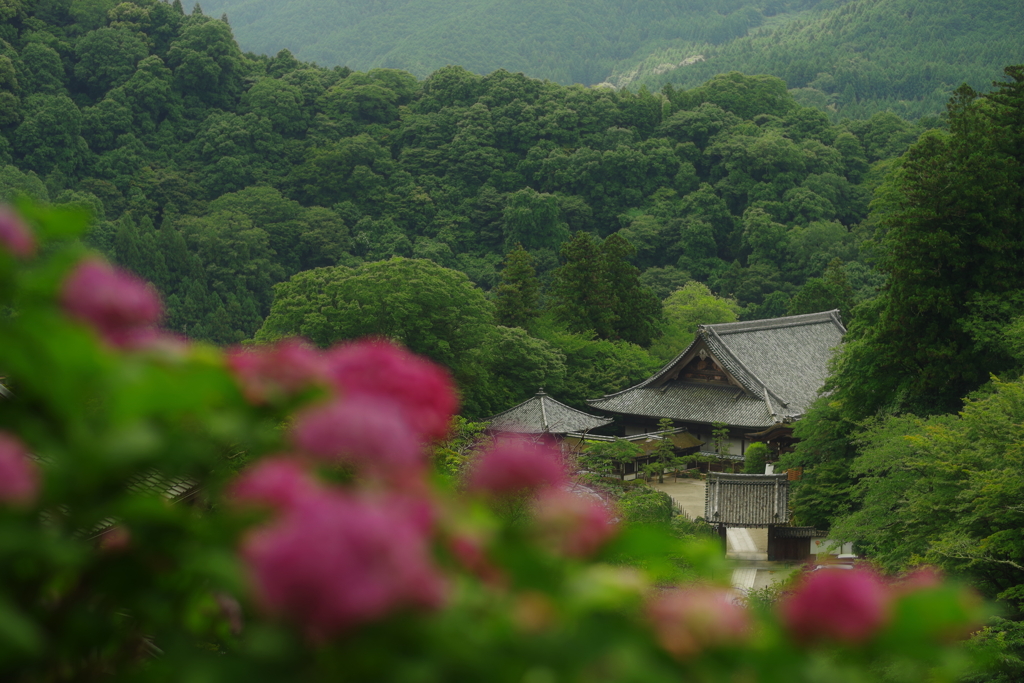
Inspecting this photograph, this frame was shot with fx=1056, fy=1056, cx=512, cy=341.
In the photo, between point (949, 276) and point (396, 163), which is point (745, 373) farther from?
point (396, 163)

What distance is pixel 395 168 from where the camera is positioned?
167ft

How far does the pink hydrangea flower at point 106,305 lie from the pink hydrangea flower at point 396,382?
0.25 meters

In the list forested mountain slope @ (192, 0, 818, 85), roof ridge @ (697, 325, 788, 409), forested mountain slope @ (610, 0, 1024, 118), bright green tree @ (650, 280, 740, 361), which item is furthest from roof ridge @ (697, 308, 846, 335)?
forested mountain slope @ (192, 0, 818, 85)

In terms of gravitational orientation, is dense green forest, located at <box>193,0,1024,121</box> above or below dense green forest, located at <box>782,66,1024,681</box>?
above

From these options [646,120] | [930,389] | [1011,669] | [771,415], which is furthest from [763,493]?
[646,120]

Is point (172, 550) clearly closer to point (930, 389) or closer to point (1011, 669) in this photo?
point (1011, 669)

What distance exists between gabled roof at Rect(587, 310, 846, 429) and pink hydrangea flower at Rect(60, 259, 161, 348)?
25.8 meters

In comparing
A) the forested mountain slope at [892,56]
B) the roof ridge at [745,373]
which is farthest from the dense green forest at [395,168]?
the forested mountain slope at [892,56]

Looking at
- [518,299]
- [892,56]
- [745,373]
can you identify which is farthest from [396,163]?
[892,56]

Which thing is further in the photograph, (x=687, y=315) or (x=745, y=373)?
(x=687, y=315)

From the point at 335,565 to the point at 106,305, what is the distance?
1.67 ft

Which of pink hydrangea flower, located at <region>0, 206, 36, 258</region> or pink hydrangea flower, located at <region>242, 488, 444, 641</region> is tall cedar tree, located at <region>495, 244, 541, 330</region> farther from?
pink hydrangea flower, located at <region>242, 488, 444, 641</region>

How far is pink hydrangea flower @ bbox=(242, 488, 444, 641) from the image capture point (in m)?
1.00

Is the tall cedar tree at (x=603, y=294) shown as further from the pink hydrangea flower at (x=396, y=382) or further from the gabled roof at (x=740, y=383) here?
the pink hydrangea flower at (x=396, y=382)
